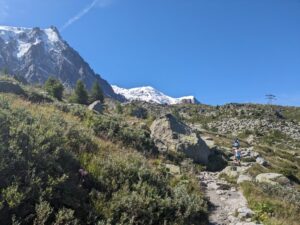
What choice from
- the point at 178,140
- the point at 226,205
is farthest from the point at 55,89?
the point at 226,205

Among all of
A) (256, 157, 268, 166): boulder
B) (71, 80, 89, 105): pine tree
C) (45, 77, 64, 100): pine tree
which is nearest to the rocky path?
(256, 157, 268, 166): boulder

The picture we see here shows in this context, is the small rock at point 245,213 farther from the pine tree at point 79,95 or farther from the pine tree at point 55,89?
the pine tree at point 79,95

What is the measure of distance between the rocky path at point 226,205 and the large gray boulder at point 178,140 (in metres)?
5.35

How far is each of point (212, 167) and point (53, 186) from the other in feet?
51.1

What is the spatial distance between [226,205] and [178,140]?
38.0 feet

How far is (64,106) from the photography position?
59.8 ft

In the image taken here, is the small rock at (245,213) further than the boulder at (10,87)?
No

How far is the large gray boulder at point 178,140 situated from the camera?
2148 centimetres

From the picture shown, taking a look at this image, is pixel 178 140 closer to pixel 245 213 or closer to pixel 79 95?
pixel 245 213

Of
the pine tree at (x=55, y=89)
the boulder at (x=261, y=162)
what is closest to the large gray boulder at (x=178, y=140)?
the boulder at (x=261, y=162)

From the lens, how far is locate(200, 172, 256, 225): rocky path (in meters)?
10.1

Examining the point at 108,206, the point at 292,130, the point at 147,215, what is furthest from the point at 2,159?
the point at 292,130

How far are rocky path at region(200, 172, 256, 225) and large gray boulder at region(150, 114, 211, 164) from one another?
5351mm

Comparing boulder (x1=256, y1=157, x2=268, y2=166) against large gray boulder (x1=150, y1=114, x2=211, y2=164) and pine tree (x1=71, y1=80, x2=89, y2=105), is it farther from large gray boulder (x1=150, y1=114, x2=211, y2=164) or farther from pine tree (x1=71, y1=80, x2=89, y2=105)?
pine tree (x1=71, y1=80, x2=89, y2=105)
